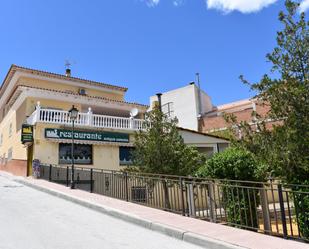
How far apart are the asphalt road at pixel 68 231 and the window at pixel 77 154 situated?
9.47 m

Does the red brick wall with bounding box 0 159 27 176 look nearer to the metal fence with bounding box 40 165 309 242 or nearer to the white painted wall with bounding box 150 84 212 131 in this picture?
the metal fence with bounding box 40 165 309 242

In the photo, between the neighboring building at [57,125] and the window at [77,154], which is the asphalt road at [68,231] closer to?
the neighboring building at [57,125]

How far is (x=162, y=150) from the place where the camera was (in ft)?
46.8

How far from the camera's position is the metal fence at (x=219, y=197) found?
6.89 m

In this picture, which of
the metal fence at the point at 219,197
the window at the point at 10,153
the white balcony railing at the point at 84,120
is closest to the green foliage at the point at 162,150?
the metal fence at the point at 219,197

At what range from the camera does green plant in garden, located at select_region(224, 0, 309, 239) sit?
6.80 meters

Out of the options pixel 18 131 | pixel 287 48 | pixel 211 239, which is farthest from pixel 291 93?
pixel 18 131

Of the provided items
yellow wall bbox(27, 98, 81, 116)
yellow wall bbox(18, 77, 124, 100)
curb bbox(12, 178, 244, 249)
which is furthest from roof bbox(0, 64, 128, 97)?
curb bbox(12, 178, 244, 249)

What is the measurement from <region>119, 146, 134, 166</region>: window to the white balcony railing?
1.46 metres

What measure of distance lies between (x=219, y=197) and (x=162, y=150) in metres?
5.33

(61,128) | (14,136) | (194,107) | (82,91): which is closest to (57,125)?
(61,128)

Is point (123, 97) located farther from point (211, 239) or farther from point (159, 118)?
point (211, 239)

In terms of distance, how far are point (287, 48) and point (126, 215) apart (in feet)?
19.0

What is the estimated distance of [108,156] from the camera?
21.6 metres
